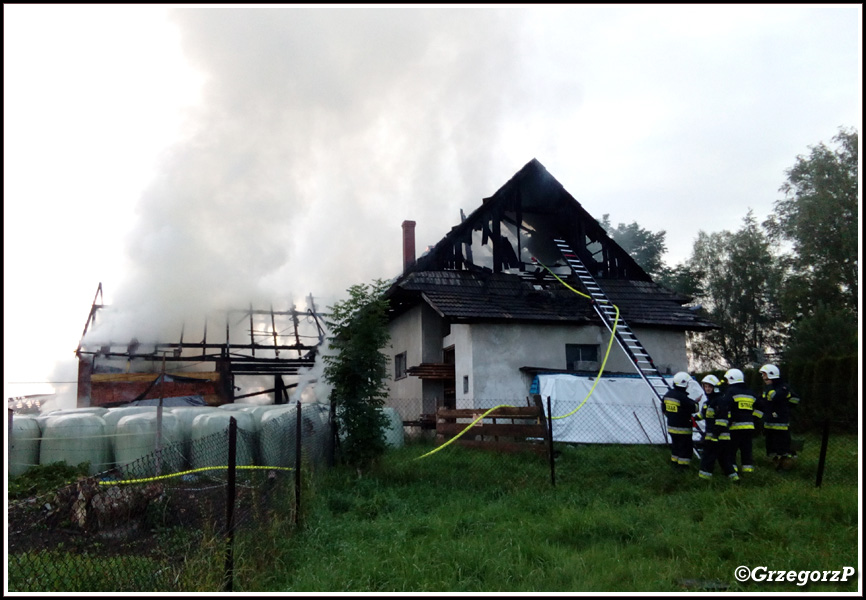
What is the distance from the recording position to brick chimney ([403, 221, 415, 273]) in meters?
20.9

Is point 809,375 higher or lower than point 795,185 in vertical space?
lower

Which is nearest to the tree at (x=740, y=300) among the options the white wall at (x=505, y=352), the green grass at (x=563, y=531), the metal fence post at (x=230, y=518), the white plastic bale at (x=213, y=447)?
the white wall at (x=505, y=352)

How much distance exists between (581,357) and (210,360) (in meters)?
13.9

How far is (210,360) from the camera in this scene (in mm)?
23922

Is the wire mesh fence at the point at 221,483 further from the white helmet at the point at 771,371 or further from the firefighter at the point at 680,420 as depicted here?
the white helmet at the point at 771,371

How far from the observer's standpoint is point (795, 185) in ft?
91.3

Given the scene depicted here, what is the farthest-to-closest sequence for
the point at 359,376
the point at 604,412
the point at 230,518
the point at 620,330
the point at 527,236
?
the point at 527,236 < the point at 620,330 < the point at 604,412 < the point at 359,376 < the point at 230,518

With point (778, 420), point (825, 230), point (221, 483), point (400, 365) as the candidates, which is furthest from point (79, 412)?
point (825, 230)

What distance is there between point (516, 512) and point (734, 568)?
2722 millimetres

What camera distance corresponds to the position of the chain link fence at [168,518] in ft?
17.0

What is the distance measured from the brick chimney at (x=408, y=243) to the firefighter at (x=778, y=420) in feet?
40.1

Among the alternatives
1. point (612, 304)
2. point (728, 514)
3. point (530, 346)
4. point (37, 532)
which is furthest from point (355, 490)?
point (612, 304)

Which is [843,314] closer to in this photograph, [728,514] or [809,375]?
[809,375]

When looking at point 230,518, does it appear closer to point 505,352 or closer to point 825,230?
point 505,352
